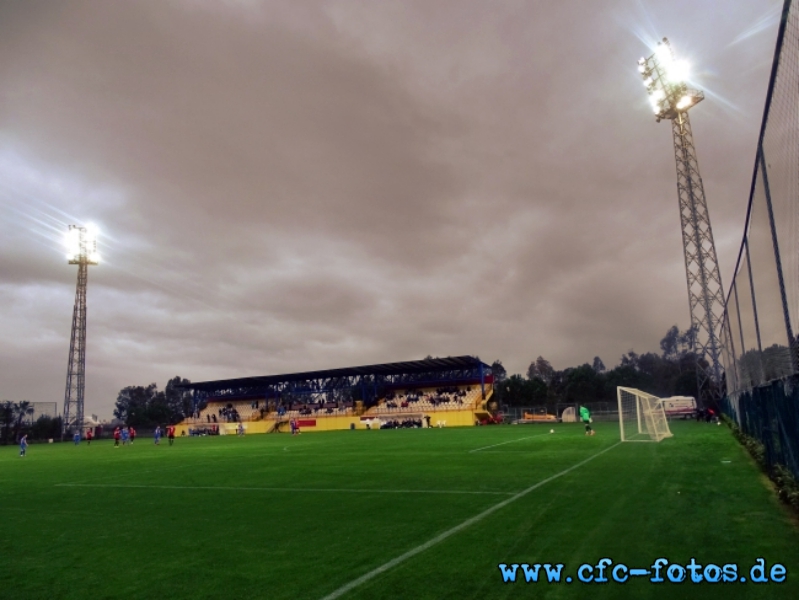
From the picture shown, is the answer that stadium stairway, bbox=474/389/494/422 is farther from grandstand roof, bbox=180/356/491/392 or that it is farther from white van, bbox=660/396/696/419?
white van, bbox=660/396/696/419

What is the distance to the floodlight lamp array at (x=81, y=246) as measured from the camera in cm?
6779

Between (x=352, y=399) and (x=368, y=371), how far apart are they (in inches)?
249

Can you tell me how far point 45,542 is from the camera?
27.3 ft

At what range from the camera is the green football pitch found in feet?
18.0

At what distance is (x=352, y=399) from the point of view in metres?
77.6

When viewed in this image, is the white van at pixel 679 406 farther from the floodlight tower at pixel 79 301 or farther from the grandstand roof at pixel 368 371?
the floodlight tower at pixel 79 301

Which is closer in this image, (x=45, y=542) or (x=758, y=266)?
(x=45, y=542)

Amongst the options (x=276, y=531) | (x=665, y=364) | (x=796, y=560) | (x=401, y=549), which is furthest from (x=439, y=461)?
(x=665, y=364)

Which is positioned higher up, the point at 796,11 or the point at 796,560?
the point at 796,11

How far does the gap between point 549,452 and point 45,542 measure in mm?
15682

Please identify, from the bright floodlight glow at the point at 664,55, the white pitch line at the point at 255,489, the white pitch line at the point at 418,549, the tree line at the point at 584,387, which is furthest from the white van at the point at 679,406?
the white pitch line at the point at 418,549

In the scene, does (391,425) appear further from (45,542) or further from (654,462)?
(45,542)

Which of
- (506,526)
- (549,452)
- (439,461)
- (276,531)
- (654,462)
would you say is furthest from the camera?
(549,452)

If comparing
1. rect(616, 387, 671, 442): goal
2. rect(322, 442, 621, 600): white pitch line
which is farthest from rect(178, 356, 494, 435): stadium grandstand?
rect(322, 442, 621, 600): white pitch line
